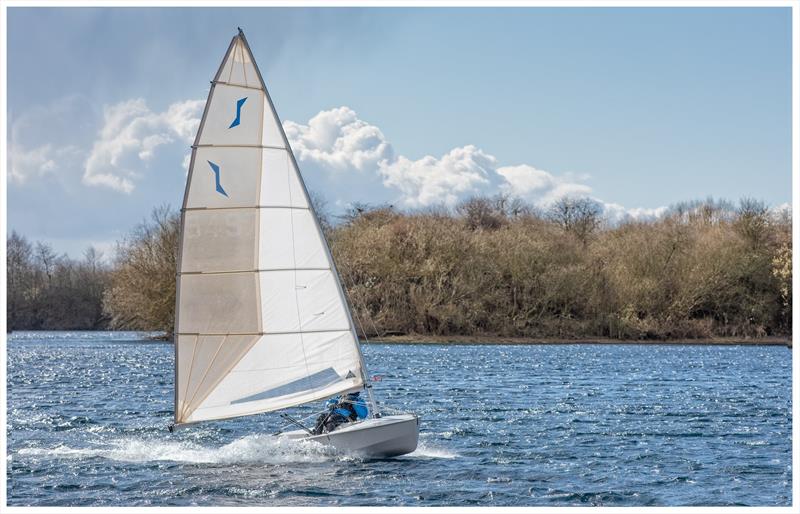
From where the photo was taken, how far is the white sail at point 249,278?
17.6 meters

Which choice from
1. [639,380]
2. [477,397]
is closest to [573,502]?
[477,397]

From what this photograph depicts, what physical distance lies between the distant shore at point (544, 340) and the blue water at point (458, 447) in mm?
25449

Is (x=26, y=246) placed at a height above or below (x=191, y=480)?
above

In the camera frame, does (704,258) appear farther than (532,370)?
Yes

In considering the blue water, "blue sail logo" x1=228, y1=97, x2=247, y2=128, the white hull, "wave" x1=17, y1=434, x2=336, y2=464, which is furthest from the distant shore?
"blue sail logo" x1=228, y1=97, x2=247, y2=128

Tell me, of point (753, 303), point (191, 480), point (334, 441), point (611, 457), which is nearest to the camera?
point (191, 480)

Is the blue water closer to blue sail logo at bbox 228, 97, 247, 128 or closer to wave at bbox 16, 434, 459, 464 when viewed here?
wave at bbox 16, 434, 459, 464

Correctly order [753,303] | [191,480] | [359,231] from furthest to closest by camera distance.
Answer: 1. [359,231]
2. [753,303]
3. [191,480]

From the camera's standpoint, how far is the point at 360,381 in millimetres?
18375

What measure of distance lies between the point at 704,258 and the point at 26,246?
7111 cm

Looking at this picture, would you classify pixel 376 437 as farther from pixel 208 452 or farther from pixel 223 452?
pixel 208 452

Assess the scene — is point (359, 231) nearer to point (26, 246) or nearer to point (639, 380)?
point (639, 380)

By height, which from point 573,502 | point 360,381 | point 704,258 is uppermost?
point 704,258

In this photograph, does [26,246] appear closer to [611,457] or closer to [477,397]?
[477,397]
